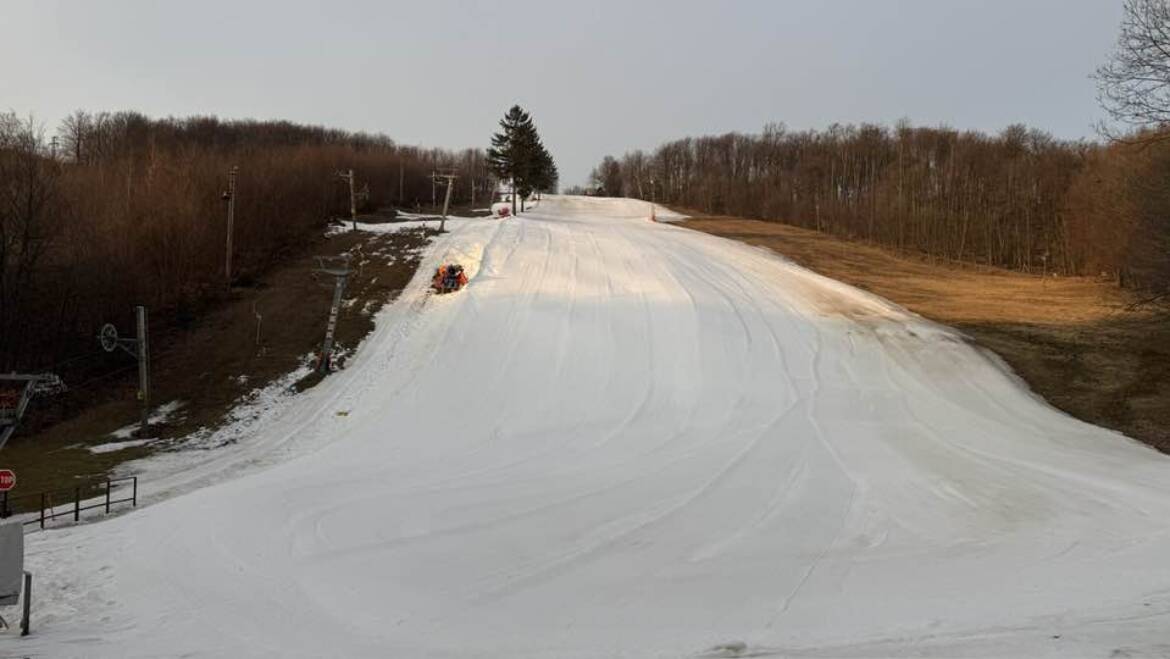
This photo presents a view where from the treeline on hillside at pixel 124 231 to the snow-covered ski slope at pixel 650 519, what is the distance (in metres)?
13.7

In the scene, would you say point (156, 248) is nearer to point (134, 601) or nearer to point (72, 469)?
point (72, 469)

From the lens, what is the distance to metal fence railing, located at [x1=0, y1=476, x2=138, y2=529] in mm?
16656

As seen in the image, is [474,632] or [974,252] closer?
[474,632]

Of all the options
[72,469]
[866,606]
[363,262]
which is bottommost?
[72,469]

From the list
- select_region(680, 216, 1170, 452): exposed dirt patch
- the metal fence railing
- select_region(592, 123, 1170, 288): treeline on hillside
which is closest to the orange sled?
the metal fence railing

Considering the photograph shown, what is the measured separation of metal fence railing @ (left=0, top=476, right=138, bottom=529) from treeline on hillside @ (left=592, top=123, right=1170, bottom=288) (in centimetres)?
3322

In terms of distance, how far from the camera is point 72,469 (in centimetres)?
2175

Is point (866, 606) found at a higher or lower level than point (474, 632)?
higher

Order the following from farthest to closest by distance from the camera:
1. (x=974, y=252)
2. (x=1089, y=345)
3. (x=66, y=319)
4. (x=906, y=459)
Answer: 1. (x=974, y=252)
2. (x=66, y=319)
3. (x=1089, y=345)
4. (x=906, y=459)

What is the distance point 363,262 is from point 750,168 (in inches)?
3515

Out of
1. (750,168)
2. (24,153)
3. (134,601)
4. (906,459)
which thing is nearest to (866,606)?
(134,601)

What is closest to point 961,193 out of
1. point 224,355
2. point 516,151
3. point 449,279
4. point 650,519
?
point 516,151

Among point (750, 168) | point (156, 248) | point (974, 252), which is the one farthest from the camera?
point (750, 168)

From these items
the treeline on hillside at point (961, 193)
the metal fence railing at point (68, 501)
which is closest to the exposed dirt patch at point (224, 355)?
the metal fence railing at point (68, 501)
